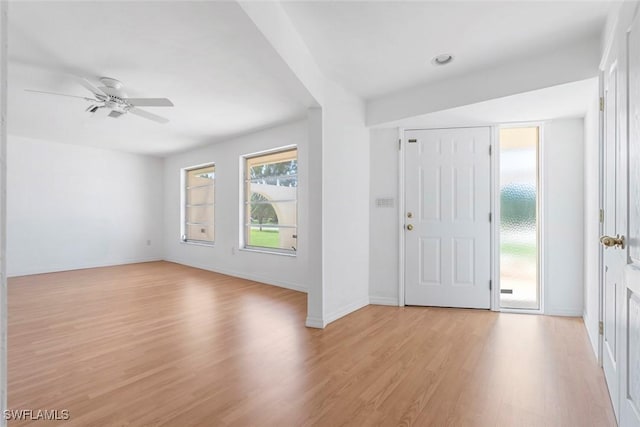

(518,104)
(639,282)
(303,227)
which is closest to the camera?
(639,282)

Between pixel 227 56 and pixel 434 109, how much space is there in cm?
209

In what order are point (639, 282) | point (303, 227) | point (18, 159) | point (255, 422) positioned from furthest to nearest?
1. point (18, 159)
2. point (303, 227)
3. point (255, 422)
4. point (639, 282)

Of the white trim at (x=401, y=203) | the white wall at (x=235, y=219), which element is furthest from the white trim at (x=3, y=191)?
the white trim at (x=401, y=203)

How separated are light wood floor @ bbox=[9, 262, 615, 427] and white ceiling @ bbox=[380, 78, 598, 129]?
215 cm

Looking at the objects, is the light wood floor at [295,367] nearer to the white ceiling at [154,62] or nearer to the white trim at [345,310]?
the white trim at [345,310]

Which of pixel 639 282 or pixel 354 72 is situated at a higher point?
pixel 354 72

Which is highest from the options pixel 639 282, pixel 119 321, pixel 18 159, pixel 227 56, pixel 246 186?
pixel 227 56

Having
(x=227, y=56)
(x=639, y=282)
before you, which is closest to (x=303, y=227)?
(x=227, y=56)

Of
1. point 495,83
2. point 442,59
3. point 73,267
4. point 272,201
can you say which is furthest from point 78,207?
point 495,83

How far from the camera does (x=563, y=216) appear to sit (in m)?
3.16

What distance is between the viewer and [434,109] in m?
3.08

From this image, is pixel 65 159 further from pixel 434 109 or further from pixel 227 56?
pixel 434 109

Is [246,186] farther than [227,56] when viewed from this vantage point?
Yes

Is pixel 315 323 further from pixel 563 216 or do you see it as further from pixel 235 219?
pixel 235 219
